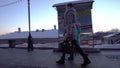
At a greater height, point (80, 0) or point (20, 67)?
point (80, 0)

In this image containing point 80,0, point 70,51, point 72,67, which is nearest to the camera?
point 72,67

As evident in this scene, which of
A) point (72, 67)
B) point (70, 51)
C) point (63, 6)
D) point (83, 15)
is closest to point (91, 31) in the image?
point (83, 15)

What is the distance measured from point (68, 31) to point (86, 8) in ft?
20.2

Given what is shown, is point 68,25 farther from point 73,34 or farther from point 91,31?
point 91,31

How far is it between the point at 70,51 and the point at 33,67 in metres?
1.78

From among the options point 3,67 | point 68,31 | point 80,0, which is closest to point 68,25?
point 68,31

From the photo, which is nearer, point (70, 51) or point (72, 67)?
point (72, 67)

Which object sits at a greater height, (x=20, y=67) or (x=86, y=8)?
(x=86, y=8)

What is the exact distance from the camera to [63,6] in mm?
17312

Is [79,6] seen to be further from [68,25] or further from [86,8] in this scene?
[68,25]

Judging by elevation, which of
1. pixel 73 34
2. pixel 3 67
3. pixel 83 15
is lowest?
pixel 3 67

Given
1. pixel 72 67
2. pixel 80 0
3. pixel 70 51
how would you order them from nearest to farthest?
pixel 72 67, pixel 70 51, pixel 80 0

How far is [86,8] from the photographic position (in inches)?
667

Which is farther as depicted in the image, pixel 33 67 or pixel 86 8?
pixel 86 8
